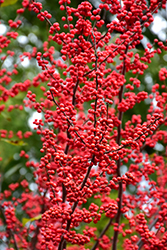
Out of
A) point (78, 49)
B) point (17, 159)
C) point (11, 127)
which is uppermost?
point (11, 127)

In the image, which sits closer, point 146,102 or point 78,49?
point 78,49

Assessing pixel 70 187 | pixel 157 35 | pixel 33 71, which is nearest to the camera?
pixel 70 187

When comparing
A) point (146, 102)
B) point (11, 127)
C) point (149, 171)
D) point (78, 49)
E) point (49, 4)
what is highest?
point (49, 4)

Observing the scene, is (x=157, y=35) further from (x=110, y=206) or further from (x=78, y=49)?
(x=110, y=206)

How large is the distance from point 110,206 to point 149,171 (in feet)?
2.92

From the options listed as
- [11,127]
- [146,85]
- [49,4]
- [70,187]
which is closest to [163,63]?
[146,85]

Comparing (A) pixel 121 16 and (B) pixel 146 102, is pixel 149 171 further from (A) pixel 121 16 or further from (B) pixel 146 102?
(B) pixel 146 102

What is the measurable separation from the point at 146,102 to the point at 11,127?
2.99 metres

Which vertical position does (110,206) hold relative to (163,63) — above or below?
below

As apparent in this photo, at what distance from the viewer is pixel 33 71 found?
734 centimetres

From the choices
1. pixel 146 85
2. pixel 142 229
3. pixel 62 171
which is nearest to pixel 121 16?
pixel 62 171

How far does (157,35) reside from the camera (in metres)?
5.54

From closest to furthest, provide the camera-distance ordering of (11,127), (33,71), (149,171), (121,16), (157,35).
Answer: (121,16) < (149,171) < (157,35) < (11,127) < (33,71)

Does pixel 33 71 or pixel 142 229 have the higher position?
pixel 33 71
